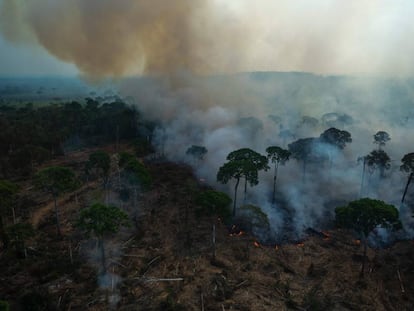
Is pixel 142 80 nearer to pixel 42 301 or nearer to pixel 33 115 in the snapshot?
pixel 33 115

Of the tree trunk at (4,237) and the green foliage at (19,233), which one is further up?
the green foliage at (19,233)

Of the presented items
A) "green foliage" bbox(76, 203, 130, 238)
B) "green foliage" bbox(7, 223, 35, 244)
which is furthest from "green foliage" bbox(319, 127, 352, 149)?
"green foliage" bbox(7, 223, 35, 244)

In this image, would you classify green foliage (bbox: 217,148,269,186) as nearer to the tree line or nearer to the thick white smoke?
the thick white smoke

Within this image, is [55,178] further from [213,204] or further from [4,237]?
[213,204]

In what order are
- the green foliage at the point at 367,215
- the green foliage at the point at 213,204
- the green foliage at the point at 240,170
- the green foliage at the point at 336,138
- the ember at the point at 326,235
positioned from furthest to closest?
the green foliage at the point at 336,138 → the green foliage at the point at 240,170 → the ember at the point at 326,235 → the green foliage at the point at 213,204 → the green foliage at the point at 367,215

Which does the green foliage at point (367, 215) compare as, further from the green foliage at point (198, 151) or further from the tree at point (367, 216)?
the green foliage at point (198, 151)

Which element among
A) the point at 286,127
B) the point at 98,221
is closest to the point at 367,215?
the point at 98,221

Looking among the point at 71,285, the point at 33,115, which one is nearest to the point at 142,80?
the point at 33,115

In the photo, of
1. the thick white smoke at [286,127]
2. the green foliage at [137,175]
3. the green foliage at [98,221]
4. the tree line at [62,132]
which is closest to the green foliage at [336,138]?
the thick white smoke at [286,127]
